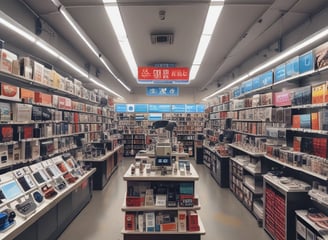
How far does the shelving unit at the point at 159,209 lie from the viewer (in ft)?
9.44

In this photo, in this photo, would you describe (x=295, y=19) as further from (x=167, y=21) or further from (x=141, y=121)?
(x=141, y=121)

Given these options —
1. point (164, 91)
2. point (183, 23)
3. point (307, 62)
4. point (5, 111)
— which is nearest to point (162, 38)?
point (183, 23)

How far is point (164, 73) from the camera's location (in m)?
6.13

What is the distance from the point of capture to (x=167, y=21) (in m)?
4.38

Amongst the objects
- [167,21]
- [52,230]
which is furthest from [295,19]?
[52,230]

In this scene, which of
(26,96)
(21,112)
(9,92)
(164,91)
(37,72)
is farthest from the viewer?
(164,91)

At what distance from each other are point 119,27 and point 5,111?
9.34 feet

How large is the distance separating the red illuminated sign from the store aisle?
3206 mm

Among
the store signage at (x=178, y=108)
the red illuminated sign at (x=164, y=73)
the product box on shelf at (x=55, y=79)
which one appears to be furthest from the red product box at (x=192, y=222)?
the store signage at (x=178, y=108)

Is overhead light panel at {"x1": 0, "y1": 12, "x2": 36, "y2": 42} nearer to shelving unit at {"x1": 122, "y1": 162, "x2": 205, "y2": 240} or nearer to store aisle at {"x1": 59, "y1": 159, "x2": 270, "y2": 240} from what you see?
shelving unit at {"x1": 122, "y1": 162, "x2": 205, "y2": 240}

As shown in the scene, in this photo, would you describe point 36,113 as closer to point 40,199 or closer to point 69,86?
point 40,199

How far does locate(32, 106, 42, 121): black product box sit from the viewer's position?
3271 mm

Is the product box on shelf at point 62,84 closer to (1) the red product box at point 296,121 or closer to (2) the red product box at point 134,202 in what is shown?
(2) the red product box at point 134,202

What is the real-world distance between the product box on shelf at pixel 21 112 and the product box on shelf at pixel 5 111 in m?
0.08
